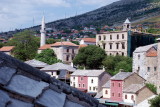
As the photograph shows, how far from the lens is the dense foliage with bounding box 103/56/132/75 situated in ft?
151

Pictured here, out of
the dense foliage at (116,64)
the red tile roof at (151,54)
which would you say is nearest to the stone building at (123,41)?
the dense foliage at (116,64)

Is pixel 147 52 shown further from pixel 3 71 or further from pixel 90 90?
pixel 3 71

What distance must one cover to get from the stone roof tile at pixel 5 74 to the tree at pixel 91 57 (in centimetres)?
5038

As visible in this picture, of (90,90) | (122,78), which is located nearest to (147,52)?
(122,78)

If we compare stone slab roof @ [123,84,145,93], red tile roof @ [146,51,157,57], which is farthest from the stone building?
stone slab roof @ [123,84,145,93]

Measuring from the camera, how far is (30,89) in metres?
2.06

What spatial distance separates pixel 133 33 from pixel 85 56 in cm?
954

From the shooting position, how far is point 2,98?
1.79 metres

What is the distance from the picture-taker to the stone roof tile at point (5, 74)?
6.48 ft

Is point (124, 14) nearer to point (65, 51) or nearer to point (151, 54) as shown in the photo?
point (65, 51)

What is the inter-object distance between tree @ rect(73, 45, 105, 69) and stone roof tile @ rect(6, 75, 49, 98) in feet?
165

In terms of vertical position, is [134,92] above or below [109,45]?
below

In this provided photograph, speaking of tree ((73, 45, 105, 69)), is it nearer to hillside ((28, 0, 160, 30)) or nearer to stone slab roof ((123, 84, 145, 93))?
stone slab roof ((123, 84, 145, 93))

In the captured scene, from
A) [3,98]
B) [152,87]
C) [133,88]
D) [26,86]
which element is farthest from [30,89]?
[152,87]
